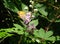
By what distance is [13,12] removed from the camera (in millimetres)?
1869

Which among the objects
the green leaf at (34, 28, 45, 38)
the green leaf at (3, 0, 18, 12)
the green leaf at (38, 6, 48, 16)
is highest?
the green leaf at (3, 0, 18, 12)

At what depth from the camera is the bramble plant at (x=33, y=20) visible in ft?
5.15

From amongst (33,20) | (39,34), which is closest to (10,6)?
(33,20)

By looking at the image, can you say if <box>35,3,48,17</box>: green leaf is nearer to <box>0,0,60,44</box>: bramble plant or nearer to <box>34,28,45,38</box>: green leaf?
<box>0,0,60,44</box>: bramble plant

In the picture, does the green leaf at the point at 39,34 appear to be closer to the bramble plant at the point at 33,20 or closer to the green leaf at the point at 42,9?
the bramble plant at the point at 33,20

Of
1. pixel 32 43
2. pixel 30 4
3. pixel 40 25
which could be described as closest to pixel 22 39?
pixel 32 43

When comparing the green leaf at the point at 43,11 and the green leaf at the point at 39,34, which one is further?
the green leaf at the point at 43,11

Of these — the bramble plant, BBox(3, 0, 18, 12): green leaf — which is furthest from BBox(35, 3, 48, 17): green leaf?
BBox(3, 0, 18, 12): green leaf

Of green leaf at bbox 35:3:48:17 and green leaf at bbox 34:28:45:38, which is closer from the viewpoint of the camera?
green leaf at bbox 34:28:45:38

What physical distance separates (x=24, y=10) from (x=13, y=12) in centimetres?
16

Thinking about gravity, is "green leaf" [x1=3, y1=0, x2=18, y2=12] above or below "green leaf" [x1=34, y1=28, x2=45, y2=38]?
above

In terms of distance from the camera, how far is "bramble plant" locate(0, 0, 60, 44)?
157 centimetres

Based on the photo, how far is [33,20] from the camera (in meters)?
1.65

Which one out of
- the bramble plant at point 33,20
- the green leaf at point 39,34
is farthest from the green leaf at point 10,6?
the green leaf at point 39,34
